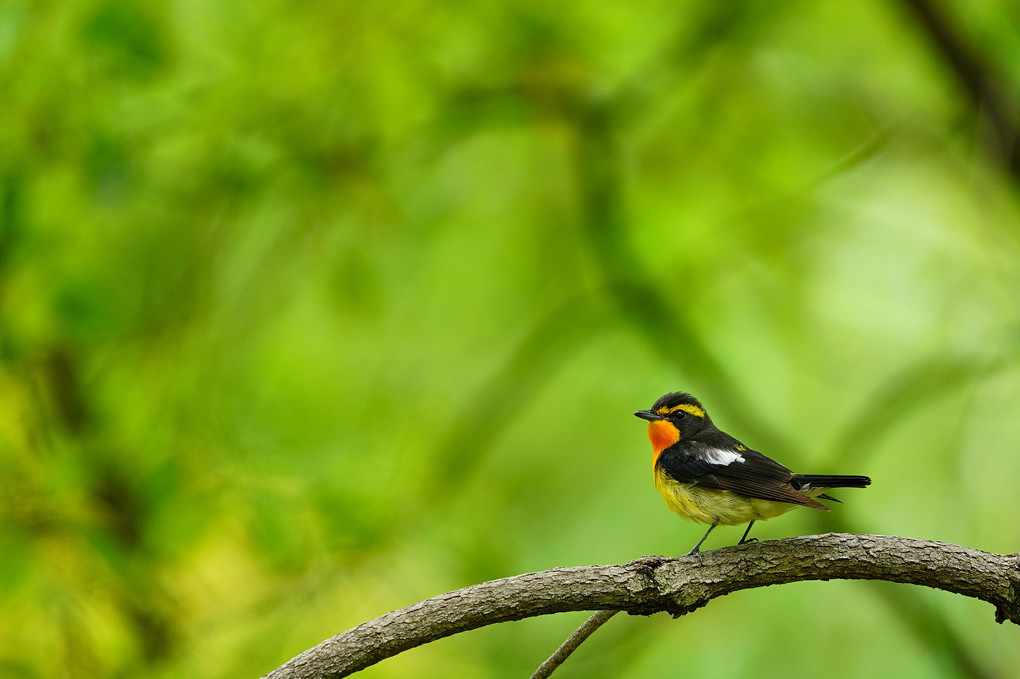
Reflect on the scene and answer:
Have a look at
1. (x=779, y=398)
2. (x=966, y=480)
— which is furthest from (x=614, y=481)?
(x=966, y=480)

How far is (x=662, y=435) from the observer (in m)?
4.00

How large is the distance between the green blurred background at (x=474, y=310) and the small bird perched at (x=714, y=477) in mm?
2069

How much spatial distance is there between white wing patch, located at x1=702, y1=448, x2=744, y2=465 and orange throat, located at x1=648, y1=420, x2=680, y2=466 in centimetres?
27

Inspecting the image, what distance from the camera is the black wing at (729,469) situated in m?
3.27

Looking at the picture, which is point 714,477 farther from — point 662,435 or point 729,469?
point 662,435

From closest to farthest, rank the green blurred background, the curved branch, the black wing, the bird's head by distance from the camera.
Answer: the curved branch
the black wing
the bird's head
the green blurred background

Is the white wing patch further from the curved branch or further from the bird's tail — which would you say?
the curved branch

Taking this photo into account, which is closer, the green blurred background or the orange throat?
the orange throat

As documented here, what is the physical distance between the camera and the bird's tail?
3.05 metres

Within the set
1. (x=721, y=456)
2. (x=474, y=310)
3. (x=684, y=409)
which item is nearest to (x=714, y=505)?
(x=721, y=456)

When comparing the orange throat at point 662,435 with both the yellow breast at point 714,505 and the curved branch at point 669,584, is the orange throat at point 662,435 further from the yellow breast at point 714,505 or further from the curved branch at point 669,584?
the curved branch at point 669,584

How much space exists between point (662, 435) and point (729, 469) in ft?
1.76

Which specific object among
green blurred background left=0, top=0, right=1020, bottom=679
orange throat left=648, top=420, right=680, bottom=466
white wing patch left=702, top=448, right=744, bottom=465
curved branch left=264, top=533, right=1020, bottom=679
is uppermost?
green blurred background left=0, top=0, right=1020, bottom=679

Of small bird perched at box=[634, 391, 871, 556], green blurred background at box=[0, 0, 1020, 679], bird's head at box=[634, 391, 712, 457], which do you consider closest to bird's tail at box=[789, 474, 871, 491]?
small bird perched at box=[634, 391, 871, 556]
